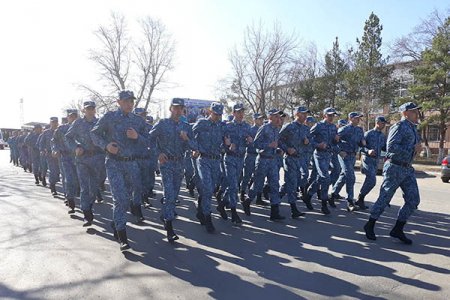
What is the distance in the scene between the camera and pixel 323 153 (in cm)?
777

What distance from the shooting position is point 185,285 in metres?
3.90

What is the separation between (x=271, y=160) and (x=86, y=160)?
3306mm

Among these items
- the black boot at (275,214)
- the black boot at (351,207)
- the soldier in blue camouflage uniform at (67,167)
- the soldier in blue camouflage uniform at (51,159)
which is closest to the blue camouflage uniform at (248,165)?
the black boot at (275,214)

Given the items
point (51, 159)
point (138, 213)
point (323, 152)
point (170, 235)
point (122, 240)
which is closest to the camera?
point (122, 240)

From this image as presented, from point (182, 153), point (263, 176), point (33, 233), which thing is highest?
point (182, 153)

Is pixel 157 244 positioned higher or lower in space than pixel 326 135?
lower

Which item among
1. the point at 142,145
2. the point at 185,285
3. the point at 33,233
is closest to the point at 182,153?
the point at 142,145

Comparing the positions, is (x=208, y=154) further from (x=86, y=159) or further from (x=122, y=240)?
(x=86, y=159)

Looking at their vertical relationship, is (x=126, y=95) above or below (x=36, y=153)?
above

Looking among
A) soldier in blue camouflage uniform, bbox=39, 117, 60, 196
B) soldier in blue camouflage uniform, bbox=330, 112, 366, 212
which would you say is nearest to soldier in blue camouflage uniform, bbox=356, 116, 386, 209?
soldier in blue camouflage uniform, bbox=330, 112, 366, 212

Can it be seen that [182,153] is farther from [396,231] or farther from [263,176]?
[396,231]

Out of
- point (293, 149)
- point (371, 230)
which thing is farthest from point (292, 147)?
point (371, 230)

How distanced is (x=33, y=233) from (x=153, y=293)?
3332 millimetres

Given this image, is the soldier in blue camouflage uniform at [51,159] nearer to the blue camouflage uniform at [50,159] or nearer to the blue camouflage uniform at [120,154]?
the blue camouflage uniform at [50,159]
